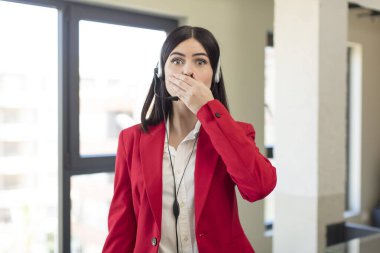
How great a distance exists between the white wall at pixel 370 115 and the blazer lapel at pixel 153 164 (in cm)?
417

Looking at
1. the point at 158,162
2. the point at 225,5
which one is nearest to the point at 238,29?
the point at 225,5

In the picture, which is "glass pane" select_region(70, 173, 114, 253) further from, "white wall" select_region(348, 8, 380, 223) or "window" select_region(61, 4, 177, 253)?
"white wall" select_region(348, 8, 380, 223)

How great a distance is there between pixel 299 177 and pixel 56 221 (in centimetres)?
163

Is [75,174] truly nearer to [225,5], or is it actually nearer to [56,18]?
[56,18]

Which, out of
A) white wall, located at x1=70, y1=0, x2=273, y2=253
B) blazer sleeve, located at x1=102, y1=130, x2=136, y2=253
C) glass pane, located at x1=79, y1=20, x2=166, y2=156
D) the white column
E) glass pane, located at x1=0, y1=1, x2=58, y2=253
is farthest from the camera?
white wall, located at x1=70, y1=0, x2=273, y2=253

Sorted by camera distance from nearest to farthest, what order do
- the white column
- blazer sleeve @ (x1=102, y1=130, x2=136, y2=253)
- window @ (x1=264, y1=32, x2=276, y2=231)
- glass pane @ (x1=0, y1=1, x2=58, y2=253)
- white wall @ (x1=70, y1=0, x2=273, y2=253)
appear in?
blazer sleeve @ (x1=102, y1=130, x2=136, y2=253) → glass pane @ (x1=0, y1=1, x2=58, y2=253) → the white column → white wall @ (x1=70, y1=0, x2=273, y2=253) → window @ (x1=264, y1=32, x2=276, y2=231)

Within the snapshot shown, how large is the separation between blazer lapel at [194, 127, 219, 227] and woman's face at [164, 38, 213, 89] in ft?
0.53

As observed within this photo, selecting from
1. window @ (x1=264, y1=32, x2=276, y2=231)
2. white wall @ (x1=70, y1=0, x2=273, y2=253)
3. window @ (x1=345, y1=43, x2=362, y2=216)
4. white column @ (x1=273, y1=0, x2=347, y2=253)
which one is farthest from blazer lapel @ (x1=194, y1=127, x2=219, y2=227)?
window @ (x1=345, y1=43, x2=362, y2=216)

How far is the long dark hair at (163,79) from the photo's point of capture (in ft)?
3.86

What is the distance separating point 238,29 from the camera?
3422 mm

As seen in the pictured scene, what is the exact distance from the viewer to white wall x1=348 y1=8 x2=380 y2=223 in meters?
4.84

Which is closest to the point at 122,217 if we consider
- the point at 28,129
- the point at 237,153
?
the point at 237,153

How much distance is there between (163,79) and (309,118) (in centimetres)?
166

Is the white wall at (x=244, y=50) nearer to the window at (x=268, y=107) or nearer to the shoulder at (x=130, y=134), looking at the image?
the window at (x=268, y=107)
